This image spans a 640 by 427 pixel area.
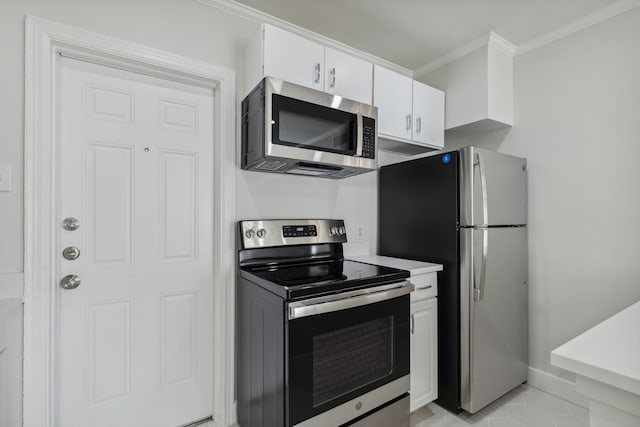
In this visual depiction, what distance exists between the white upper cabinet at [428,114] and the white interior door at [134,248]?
1.41 meters

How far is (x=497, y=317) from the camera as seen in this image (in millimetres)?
2029

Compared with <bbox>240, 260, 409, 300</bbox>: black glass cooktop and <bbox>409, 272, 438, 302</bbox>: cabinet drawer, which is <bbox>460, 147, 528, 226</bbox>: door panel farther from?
<bbox>240, 260, 409, 300</bbox>: black glass cooktop

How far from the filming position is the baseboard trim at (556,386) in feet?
6.65

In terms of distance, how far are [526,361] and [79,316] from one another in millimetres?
2766

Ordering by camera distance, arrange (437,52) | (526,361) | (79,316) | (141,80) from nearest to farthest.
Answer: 1. (79,316)
2. (141,80)
3. (526,361)
4. (437,52)

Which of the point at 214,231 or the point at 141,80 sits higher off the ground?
the point at 141,80

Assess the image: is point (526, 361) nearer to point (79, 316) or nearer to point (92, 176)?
point (79, 316)

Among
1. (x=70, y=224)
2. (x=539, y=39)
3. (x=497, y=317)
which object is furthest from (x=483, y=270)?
(x=70, y=224)

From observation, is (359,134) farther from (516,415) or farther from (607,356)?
(516,415)

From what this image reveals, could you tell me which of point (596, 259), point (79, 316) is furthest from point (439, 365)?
point (79, 316)

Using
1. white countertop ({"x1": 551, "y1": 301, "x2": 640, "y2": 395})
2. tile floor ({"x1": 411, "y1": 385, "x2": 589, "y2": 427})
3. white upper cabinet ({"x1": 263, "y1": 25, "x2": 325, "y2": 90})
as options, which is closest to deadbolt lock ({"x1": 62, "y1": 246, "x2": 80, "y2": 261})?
white upper cabinet ({"x1": 263, "y1": 25, "x2": 325, "y2": 90})

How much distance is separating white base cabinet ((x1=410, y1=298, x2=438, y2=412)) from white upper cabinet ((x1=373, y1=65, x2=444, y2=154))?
1.12 metres

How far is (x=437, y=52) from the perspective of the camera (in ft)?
8.05

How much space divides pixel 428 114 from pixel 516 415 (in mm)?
2039
